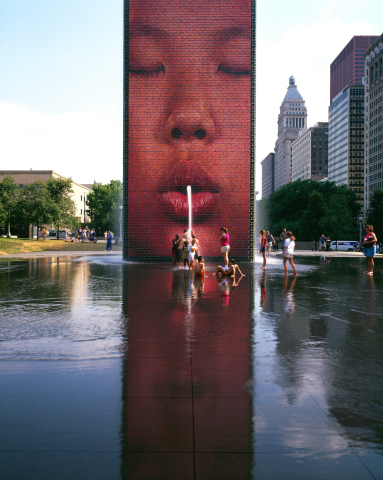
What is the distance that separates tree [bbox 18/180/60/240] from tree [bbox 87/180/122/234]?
36778 millimetres

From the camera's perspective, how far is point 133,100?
2656 cm

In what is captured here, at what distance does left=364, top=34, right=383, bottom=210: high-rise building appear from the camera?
11481 cm

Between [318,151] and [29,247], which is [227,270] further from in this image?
[318,151]

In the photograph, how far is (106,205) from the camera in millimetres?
103562

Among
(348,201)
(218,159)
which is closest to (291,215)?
(348,201)

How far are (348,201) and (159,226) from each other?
Result: 221 ft

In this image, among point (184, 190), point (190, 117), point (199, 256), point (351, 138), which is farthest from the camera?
point (351, 138)

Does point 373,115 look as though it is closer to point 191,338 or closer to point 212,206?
point 212,206

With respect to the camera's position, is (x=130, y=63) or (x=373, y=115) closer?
(x=130, y=63)

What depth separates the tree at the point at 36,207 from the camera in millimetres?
60219

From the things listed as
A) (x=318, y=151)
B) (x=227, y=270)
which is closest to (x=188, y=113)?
(x=227, y=270)

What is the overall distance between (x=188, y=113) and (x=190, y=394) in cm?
2394

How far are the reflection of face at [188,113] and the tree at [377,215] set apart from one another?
39.7 m

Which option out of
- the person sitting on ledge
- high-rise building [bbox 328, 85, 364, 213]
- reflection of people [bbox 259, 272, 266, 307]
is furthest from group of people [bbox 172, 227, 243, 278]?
high-rise building [bbox 328, 85, 364, 213]
